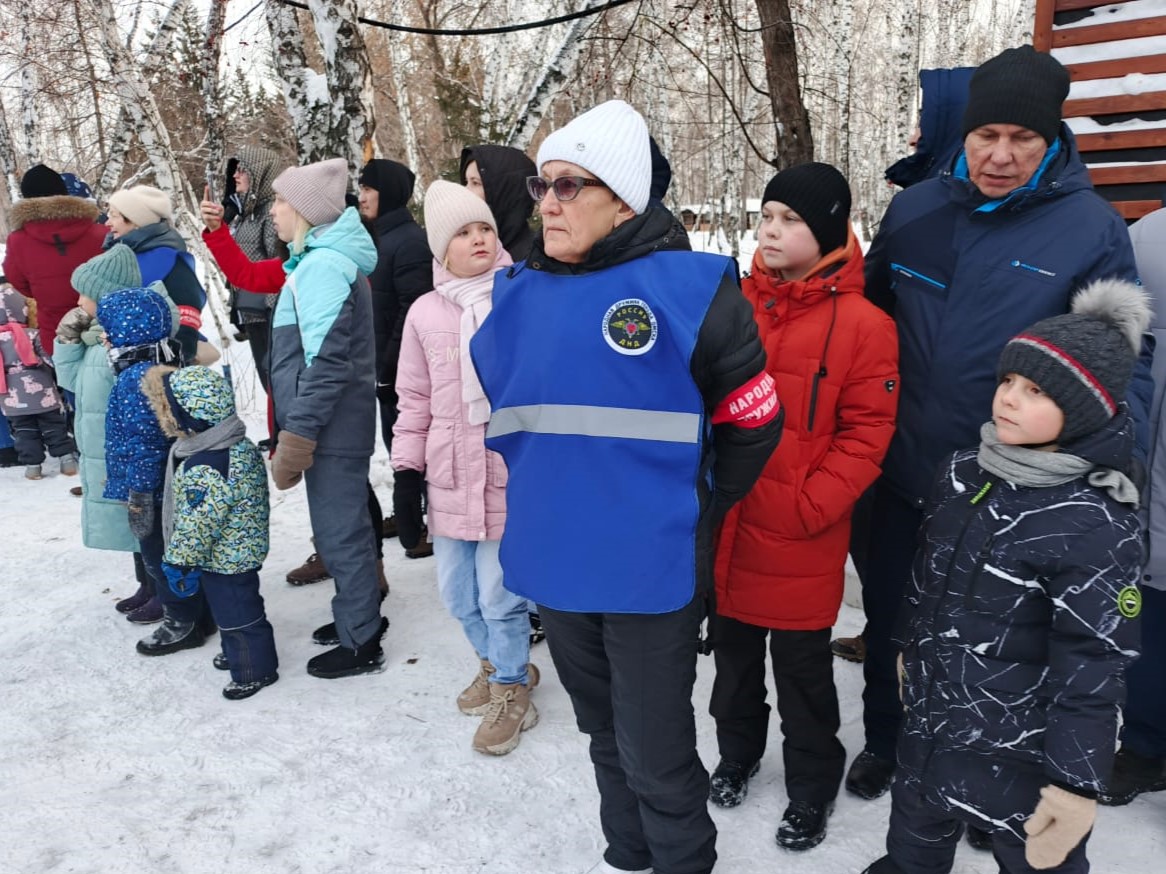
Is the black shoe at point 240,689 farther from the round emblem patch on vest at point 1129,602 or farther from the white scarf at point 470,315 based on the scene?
the round emblem patch on vest at point 1129,602

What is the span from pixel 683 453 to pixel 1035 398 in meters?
0.83

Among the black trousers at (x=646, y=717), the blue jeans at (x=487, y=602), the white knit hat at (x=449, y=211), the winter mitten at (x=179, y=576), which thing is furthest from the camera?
the winter mitten at (x=179, y=576)

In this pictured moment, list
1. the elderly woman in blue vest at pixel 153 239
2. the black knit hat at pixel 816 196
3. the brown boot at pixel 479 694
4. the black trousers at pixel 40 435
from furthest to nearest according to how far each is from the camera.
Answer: the black trousers at pixel 40 435, the elderly woman in blue vest at pixel 153 239, the brown boot at pixel 479 694, the black knit hat at pixel 816 196

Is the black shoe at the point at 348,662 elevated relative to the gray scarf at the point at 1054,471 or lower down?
lower down

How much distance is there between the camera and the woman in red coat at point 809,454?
89.7 inches

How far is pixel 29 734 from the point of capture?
3.32m

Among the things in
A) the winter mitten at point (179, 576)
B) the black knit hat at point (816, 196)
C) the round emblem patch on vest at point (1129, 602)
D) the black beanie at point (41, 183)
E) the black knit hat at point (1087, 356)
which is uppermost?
the black beanie at point (41, 183)

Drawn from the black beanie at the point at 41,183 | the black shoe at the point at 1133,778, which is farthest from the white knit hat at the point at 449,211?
the black beanie at the point at 41,183

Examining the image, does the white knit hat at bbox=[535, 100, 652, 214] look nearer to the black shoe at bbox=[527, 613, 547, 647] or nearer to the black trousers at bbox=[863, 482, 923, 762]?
the black trousers at bbox=[863, 482, 923, 762]

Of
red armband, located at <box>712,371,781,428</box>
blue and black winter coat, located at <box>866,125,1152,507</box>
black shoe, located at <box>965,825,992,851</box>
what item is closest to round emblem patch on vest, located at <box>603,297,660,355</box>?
red armband, located at <box>712,371,781,428</box>

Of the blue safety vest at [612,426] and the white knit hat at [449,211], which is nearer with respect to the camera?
the blue safety vest at [612,426]

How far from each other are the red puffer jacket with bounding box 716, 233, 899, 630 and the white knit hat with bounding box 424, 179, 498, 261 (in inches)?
45.9

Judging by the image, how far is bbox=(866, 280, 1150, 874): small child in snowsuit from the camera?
1710mm

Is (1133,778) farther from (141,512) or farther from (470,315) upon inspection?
(141,512)
